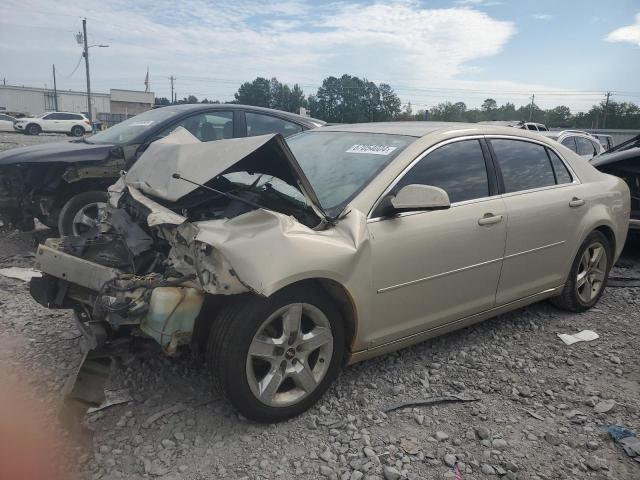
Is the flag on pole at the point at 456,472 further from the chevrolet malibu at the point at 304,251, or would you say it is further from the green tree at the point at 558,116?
the green tree at the point at 558,116

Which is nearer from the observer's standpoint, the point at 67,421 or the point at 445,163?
the point at 67,421

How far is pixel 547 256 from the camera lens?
3.96 m

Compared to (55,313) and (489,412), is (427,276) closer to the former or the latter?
(489,412)

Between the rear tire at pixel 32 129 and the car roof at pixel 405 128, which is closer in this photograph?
the car roof at pixel 405 128

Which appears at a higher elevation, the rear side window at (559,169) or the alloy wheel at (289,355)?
the rear side window at (559,169)

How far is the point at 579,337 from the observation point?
407 cm

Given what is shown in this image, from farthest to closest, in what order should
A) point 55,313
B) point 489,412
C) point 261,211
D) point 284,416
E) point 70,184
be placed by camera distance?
point 70,184
point 55,313
point 489,412
point 284,416
point 261,211

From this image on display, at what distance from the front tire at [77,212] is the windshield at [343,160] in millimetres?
2944

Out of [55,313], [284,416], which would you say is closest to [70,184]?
[55,313]

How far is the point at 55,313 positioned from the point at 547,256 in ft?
12.7

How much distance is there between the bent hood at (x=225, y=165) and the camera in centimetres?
272

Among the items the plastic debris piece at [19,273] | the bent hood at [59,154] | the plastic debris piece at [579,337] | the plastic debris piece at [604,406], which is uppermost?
the bent hood at [59,154]

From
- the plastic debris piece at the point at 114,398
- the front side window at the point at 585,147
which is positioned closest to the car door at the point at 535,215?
the plastic debris piece at the point at 114,398

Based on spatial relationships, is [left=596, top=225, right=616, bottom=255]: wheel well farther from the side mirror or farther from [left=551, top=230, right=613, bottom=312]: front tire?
the side mirror
